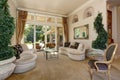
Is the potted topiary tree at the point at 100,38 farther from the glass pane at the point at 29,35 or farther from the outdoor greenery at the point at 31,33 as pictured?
the glass pane at the point at 29,35

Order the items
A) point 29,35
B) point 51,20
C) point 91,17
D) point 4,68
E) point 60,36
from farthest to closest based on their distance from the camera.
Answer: point 60,36, point 51,20, point 29,35, point 91,17, point 4,68

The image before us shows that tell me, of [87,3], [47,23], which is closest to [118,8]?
[87,3]

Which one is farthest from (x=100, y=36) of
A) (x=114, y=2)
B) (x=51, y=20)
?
(x=51, y=20)

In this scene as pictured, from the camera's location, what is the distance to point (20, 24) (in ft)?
23.2

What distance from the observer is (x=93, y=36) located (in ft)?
18.7

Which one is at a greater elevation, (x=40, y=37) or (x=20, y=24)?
(x=20, y=24)

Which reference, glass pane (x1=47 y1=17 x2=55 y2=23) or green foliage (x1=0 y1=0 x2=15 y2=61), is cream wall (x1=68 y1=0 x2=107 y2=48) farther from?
green foliage (x1=0 y1=0 x2=15 y2=61)

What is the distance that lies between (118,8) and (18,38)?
21.2ft

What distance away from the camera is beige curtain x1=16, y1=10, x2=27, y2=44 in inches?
273

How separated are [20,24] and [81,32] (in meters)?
4.28

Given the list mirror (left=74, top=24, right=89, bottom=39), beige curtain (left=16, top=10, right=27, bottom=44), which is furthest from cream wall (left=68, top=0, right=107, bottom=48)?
beige curtain (left=16, top=10, right=27, bottom=44)

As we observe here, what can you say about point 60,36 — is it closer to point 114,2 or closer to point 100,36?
point 100,36

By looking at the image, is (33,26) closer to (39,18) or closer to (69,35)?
(39,18)

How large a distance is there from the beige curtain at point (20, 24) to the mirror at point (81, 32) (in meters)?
3.85
